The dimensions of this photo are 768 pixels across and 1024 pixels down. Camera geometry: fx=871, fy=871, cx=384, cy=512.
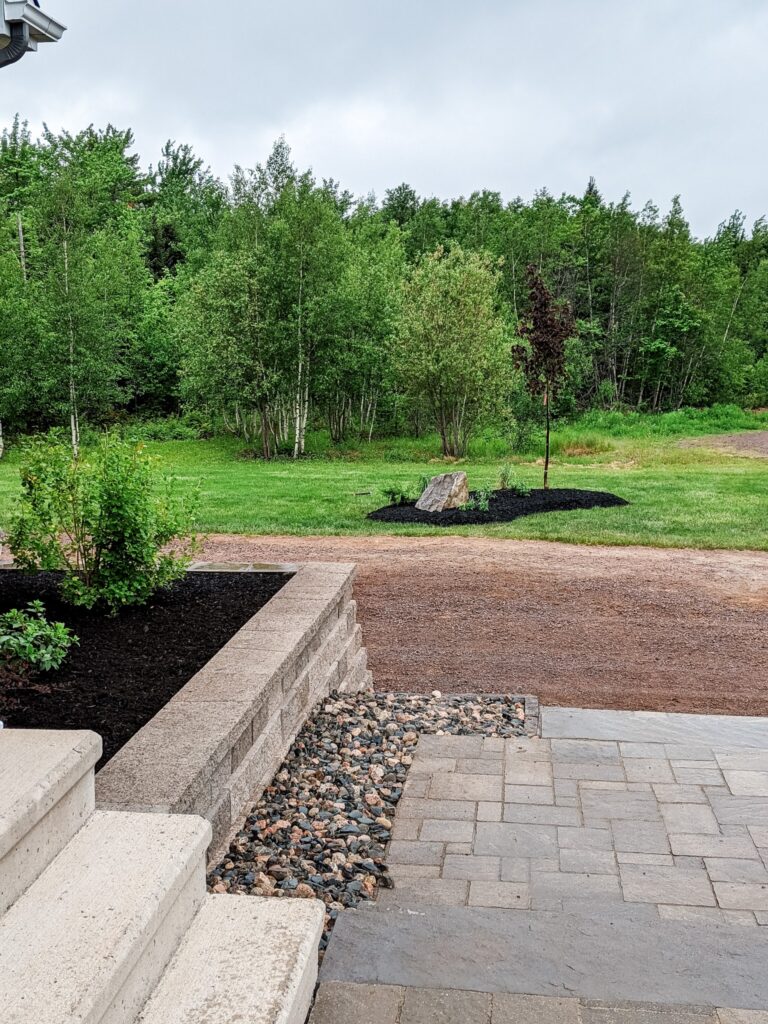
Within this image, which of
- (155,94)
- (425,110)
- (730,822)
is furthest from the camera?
(425,110)

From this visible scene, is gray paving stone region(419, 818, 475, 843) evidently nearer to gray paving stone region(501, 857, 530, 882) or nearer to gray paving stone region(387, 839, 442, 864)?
gray paving stone region(387, 839, 442, 864)

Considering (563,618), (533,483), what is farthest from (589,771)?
(533,483)

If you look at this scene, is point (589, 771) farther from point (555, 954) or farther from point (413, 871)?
point (555, 954)

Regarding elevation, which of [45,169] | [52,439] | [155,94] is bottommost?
[52,439]

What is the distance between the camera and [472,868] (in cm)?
Answer: 282

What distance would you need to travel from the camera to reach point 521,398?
73.3 ft

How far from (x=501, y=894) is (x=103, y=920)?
131 centimetres

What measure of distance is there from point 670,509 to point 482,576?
5.10 metres

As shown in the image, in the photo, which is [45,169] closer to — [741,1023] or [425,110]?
[425,110]

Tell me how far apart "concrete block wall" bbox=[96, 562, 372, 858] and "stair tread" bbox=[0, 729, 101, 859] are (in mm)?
277

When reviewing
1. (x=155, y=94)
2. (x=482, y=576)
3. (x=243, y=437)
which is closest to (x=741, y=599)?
(x=482, y=576)

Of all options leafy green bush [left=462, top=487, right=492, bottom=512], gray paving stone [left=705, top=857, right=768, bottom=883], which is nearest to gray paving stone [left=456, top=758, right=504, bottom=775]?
gray paving stone [left=705, top=857, right=768, bottom=883]

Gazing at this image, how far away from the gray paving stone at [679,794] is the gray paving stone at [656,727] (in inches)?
19.9

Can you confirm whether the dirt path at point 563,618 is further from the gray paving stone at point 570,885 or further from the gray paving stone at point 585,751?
the gray paving stone at point 570,885
